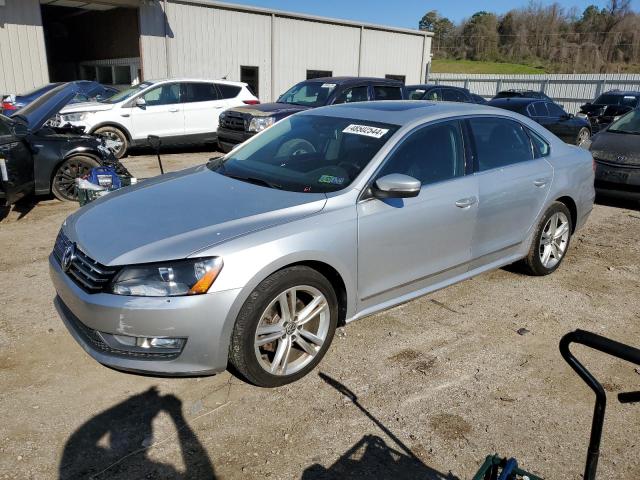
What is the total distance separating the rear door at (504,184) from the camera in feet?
13.5

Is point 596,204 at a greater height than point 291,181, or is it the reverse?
point 291,181

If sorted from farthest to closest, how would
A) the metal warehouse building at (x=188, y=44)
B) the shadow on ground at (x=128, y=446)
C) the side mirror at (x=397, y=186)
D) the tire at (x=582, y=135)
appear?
1. the metal warehouse building at (x=188, y=44)
2. the tire at (x=582, y=135)
3. the side mirror at (x=397, y=186)
4. the shadow on ground at (x=128, y=446)

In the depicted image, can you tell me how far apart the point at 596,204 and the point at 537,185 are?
4493 mm

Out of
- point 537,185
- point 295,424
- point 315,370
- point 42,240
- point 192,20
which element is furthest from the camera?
point 192,20

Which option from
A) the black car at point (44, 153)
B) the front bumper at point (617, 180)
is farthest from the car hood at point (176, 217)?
the front bumper at point (617, 180)

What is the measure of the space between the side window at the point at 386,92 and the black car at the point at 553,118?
4.11 m

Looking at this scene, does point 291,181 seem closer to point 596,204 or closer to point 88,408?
point 88,408

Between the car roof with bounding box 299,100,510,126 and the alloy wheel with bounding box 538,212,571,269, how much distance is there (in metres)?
1.12

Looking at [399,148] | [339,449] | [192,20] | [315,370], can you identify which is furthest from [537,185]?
[192,20]

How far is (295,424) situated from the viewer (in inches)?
111

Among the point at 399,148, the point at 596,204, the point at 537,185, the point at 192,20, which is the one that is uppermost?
the point at 192,20

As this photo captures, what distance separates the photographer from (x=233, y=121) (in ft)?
34.4

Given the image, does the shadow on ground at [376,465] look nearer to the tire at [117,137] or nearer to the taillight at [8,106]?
the tire at [117,137]

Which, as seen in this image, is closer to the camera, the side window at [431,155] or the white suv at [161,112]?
the side window at [431,155]
